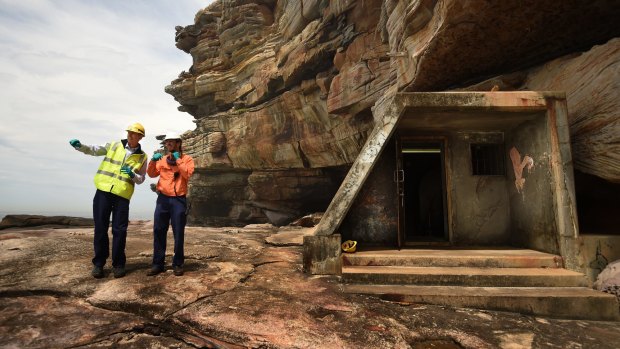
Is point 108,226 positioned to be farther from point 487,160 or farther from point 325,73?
point 325,73

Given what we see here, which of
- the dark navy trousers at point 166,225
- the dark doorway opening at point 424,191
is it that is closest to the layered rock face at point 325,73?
the dark doorway opening at point 424,191

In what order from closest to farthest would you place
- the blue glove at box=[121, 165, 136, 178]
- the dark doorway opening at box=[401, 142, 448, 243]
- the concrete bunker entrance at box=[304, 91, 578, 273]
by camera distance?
the blue glove at box=[121, 165, 136, 178] → the concrete bunker entrance at box=[304, 91, 578, 273] → the dark doorway opening at box=[401, 142, 448, 243]

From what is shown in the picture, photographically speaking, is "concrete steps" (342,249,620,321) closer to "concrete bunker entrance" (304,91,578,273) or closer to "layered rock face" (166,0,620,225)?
"concrete bunker entrance" (304,91,578,273)

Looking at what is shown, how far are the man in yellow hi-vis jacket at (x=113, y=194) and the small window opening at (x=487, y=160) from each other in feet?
20.4

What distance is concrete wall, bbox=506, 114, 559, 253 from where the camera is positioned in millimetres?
4715

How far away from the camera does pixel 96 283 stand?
3816mm

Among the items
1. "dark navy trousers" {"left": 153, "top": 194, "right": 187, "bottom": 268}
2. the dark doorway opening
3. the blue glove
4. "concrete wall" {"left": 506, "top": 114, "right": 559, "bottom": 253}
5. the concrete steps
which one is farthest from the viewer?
the dark doorway opening

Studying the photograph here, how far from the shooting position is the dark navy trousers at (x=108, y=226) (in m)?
4.07

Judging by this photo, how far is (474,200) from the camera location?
575 cm

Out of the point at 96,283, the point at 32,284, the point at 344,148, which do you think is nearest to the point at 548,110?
the point at 96,283

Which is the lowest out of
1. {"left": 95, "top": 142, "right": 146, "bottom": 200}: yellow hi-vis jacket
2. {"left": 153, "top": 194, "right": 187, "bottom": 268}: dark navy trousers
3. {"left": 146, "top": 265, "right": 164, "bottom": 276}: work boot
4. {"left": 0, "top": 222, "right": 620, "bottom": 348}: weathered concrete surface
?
{"left": 0, "top": 222, "right": 620, "bottom": 348}: weathered concrete surface

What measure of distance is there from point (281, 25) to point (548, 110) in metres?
19.2

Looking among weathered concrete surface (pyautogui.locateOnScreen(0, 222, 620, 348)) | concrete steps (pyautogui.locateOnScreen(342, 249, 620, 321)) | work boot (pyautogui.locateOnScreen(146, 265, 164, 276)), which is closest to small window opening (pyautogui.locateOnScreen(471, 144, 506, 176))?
concrete steps (pyautogui.locateOnScreen(342, 249, 620, 321))

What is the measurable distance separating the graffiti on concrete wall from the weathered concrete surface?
8.29ft
